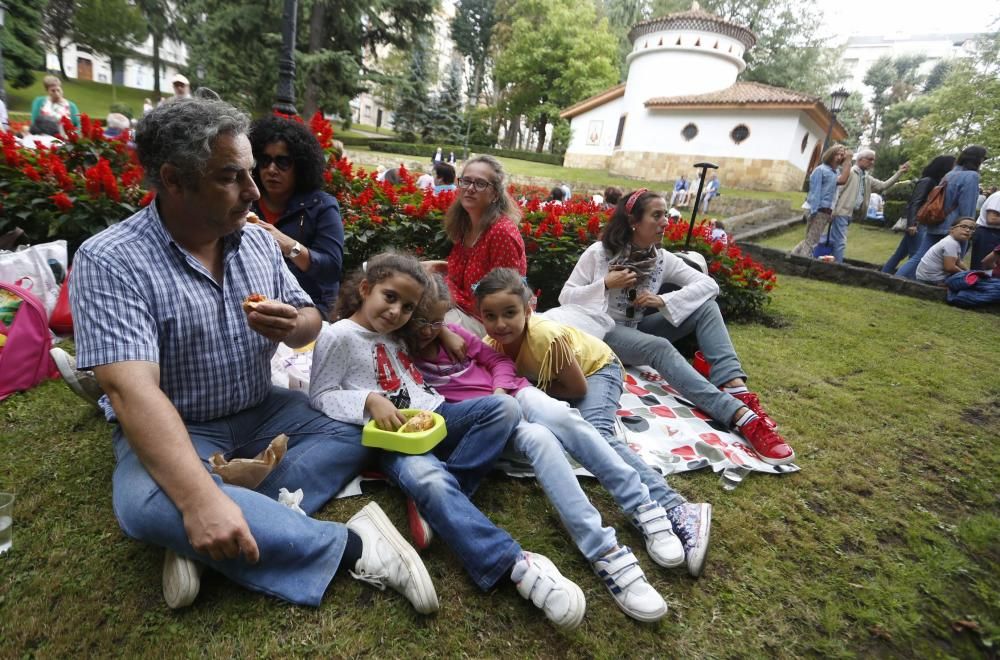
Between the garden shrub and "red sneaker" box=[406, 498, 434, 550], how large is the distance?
287 centimetres

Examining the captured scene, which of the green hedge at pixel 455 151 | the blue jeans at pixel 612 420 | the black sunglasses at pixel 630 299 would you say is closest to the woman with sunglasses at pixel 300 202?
the blue jeans at pixel 612 420

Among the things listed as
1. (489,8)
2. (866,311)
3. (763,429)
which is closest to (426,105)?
(489,8)

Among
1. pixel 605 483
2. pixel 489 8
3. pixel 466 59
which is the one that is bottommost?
pixel 605 483

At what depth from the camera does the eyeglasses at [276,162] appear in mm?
2871

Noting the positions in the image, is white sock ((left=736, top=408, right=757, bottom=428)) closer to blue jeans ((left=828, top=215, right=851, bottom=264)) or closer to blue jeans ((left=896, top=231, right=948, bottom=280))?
blue jeans ((left=896, top=231, right=948, bottom=280))

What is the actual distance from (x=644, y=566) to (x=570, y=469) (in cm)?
49

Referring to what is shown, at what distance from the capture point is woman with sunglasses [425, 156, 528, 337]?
3.19 metres

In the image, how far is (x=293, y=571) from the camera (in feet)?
5.43

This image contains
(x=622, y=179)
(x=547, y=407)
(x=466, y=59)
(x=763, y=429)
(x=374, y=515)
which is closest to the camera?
(x=374, y=515)

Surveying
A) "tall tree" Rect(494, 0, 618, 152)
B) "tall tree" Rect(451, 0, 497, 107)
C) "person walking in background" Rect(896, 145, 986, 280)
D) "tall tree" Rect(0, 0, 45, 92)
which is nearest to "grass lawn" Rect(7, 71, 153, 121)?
"tall tree" Rect(0, 0, 45, 92)

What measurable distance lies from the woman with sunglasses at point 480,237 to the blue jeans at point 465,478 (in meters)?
1.03

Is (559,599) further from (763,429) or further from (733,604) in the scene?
(763,429)

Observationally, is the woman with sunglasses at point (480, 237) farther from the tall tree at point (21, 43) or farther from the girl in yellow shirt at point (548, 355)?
the tall tree at point (21, 43)

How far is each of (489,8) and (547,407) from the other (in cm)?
4654
